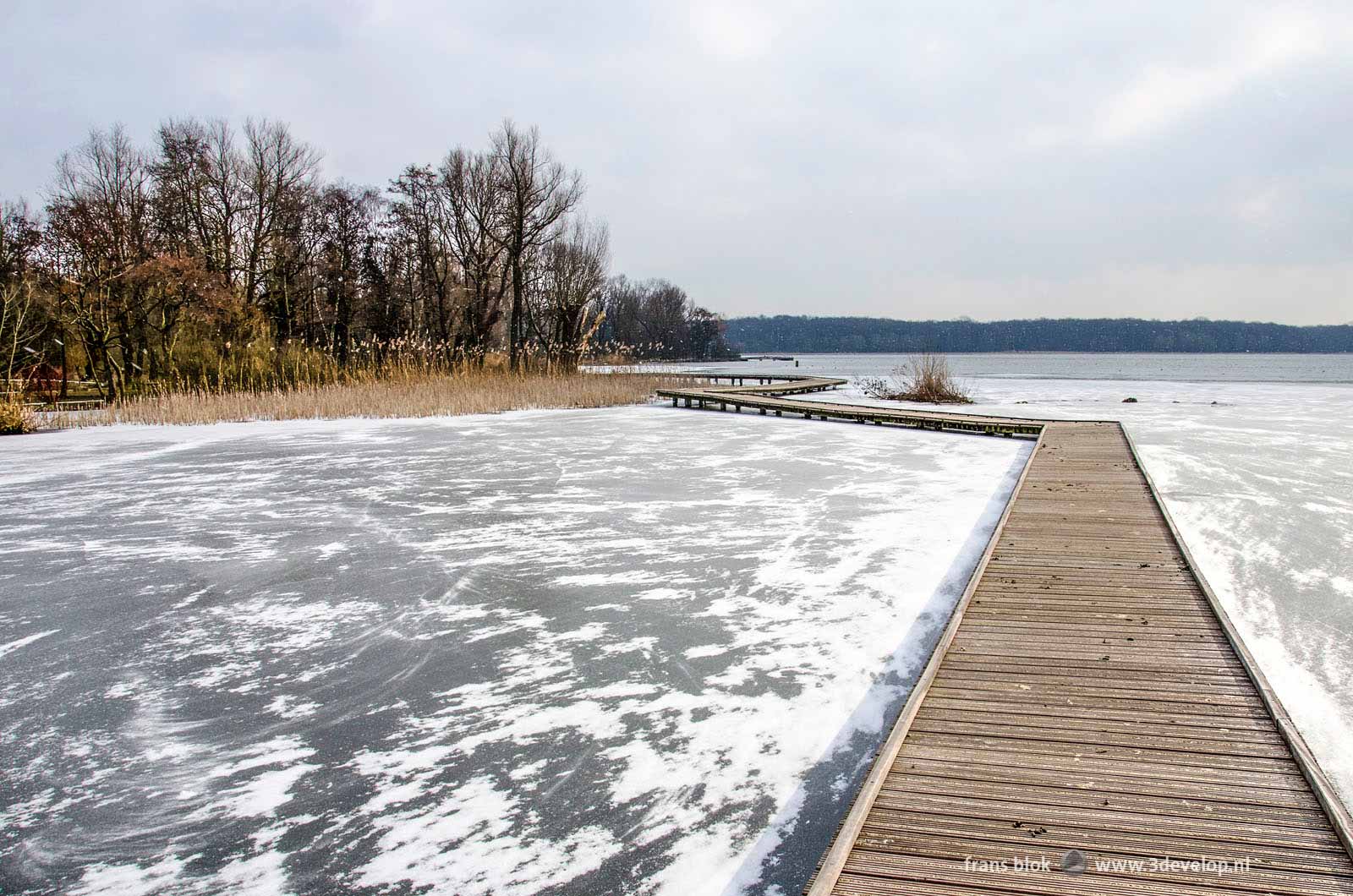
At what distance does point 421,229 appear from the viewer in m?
27.5

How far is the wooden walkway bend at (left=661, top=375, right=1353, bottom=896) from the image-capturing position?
174cm

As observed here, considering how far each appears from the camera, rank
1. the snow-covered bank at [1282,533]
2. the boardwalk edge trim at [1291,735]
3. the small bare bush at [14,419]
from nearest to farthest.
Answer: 1. the boardwalk edge trim at [1291,735]
2. the snow-covered bank at [1282,533]
3. the small bare bush at [14,419]

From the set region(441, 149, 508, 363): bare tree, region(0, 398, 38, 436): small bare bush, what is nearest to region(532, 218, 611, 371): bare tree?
region(441, 149, 508, 363): bare tree

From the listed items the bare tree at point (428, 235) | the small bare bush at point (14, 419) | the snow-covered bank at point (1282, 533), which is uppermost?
the bare tree at point (428, 235)

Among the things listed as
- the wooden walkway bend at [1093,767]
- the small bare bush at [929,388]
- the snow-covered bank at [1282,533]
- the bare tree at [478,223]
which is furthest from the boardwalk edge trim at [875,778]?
the bare tree at [478,223]

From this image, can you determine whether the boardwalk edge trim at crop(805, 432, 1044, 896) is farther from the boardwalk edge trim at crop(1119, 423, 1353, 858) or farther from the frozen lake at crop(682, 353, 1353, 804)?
the frozen lake at crop(682, 353, 1353, 804)

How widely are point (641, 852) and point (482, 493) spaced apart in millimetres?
5284

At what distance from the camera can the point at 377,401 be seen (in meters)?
14.4

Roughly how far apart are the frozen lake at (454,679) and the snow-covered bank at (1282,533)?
4.19ft

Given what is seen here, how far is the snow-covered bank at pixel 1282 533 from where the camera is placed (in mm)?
2943

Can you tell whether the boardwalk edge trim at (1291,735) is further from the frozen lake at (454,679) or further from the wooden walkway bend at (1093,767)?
the frozen lake at (454,679)

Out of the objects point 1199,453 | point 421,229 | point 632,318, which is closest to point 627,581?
point 1199,453

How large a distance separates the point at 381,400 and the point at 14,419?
507 cm

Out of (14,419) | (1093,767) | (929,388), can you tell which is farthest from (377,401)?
(1093,767)
